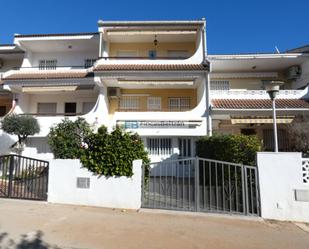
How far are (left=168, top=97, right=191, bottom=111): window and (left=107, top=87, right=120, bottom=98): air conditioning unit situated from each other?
16.1 feet

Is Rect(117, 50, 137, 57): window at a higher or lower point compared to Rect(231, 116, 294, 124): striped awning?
higher

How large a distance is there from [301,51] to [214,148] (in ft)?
57.0

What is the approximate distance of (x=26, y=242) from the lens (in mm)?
7188

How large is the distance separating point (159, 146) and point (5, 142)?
1276cm

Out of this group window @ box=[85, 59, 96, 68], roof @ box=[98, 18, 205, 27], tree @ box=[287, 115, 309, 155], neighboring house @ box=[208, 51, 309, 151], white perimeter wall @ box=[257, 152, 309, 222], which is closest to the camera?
white perimeter wall @ box=[257, 152, 309, 222]

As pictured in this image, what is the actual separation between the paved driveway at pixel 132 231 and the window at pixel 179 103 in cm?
1448

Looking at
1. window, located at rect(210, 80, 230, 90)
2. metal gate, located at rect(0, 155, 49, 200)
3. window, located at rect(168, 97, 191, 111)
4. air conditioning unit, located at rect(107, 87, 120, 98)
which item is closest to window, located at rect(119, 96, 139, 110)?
air conditioning unit, located at rect(107, 87, 120, 98)

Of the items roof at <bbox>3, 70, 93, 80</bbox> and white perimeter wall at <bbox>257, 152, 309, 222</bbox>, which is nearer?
white perimeter wall at <bbox>257, 152, 309, 222</bbox>

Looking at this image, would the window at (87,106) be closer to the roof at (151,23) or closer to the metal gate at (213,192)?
the roof at (151,23)

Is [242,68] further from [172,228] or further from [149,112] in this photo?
[172,228]

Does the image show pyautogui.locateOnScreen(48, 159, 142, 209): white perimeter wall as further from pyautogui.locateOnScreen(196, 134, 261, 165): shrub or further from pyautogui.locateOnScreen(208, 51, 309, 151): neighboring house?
pyautogui.locateOnScreen(208, 51, 309, 151): neighboring house

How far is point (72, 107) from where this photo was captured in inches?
996

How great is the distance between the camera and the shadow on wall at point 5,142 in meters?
20.9

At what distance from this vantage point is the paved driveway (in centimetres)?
737
